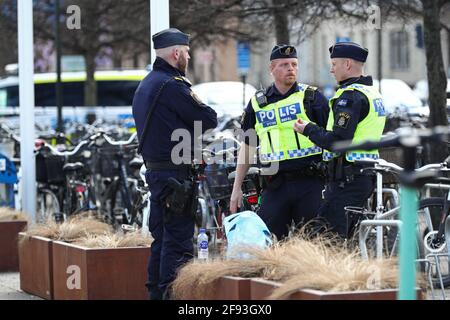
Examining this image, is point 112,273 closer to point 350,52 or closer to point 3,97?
point 350,52

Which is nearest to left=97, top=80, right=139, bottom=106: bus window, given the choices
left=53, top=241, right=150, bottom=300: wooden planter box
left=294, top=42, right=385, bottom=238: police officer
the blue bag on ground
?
left=53, top=241, right=150, bottom=300: wooden planter box

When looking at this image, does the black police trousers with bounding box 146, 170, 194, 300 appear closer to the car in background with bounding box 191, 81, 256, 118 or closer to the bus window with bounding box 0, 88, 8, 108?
the car in background with bounding box 191, 81, 256, 118

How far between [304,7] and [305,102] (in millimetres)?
6076

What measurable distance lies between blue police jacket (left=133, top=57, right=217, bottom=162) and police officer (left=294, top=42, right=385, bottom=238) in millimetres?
664

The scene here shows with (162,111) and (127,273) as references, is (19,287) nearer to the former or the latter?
(127,273)

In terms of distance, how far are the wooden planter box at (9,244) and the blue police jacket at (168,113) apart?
3.76 m

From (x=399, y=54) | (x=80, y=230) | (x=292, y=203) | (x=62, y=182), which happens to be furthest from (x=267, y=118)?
(x=399, y=54)

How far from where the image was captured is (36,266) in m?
9.31

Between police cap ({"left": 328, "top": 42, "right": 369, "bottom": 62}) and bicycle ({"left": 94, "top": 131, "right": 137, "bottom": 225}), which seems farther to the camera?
bicycle ({"left": 94, "top": 131, "right": 137, "bottom": 225})

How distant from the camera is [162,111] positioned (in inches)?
295

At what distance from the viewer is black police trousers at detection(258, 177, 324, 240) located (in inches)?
313

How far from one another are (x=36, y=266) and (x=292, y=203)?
2420mm

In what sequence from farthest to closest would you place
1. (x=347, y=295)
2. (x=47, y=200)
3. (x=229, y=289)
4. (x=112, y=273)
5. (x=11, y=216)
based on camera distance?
(x=47, y=200), (x=11, y=216), (x=112, y=273), (x=229, y=289), (x=347, y=295)
